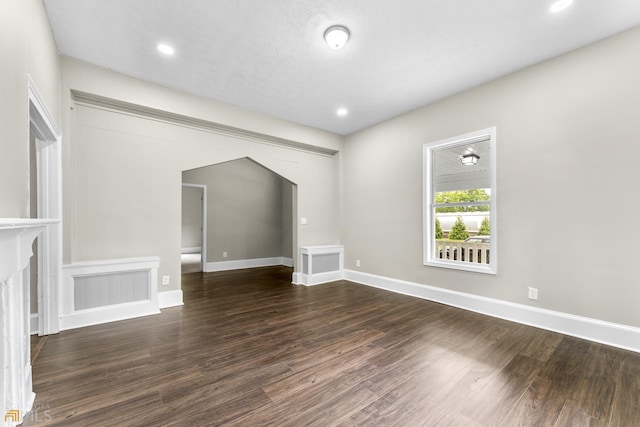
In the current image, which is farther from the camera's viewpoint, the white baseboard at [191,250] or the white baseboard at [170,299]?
the white baseboard at [191,250]

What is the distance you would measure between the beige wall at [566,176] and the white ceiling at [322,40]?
0.27 metres

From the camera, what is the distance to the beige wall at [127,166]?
321cm

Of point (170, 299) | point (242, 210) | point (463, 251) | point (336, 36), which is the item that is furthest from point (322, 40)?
point (242, 210)

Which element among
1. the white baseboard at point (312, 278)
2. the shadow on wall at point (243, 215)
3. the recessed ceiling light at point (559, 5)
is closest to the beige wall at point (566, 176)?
the recessed ceiling light at point (559, 5)

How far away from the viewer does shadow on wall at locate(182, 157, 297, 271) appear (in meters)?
6.52

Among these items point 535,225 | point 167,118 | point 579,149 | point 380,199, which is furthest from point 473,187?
point 167,118

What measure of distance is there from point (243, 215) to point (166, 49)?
456 centimetres

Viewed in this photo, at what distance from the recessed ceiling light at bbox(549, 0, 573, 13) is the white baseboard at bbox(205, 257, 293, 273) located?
6.48 metres

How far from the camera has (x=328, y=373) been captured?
2.18m

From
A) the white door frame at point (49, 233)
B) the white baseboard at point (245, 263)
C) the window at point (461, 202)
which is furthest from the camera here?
the white baseboard at point (245, 263)

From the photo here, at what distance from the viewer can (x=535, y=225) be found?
10.3 ft

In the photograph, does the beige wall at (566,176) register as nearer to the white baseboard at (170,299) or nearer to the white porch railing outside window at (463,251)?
the white porch railing outside window at (463,251)

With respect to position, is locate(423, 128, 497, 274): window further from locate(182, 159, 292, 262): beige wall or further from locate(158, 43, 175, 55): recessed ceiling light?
locate(182, 159, 292, 262): beige wall

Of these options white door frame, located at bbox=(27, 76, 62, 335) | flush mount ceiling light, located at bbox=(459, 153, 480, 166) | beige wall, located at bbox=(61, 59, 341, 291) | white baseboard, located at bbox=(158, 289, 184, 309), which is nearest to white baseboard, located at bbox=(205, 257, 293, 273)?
white baseboard, located at bbox=(158, 289, 184, 309)
